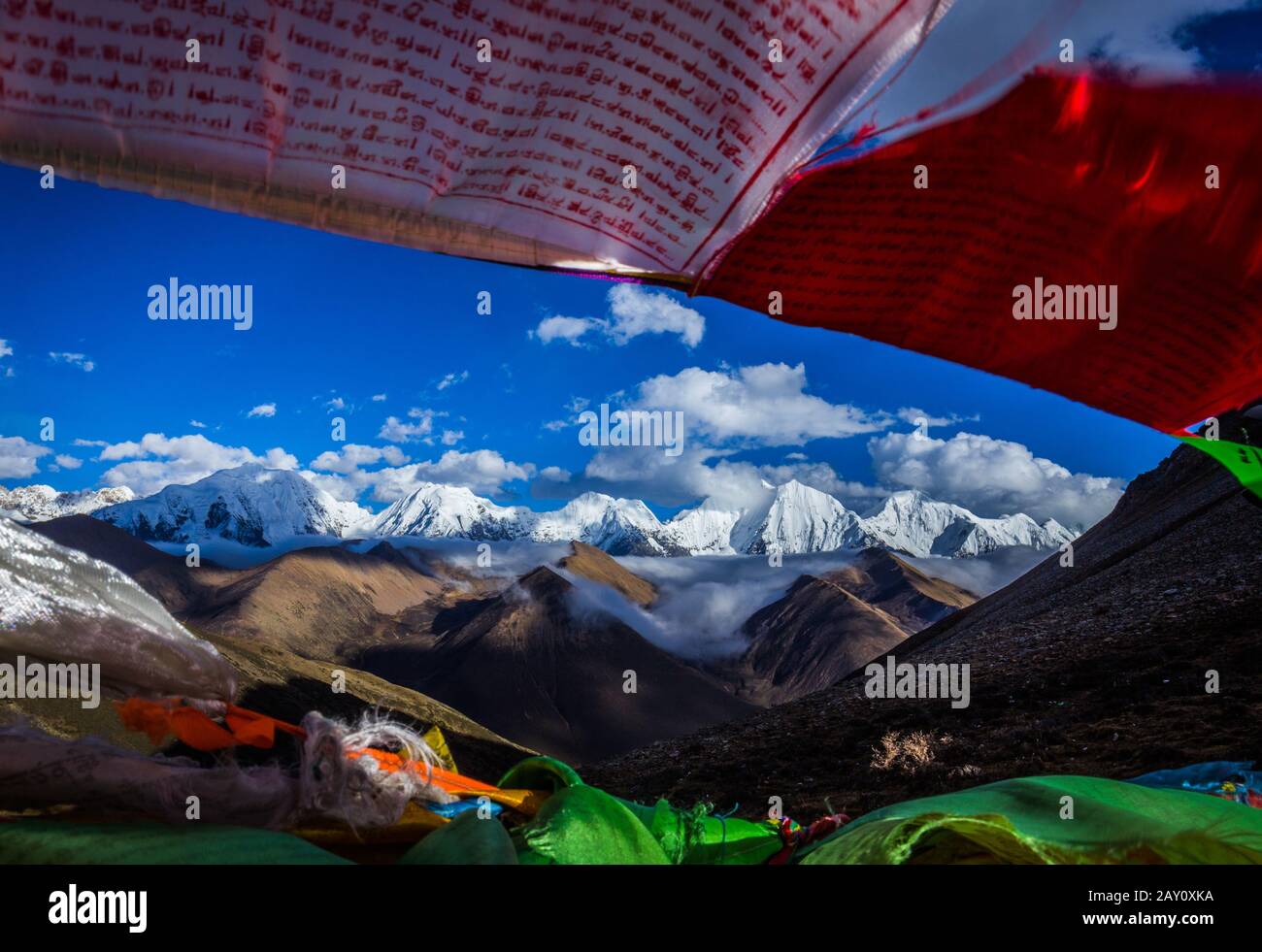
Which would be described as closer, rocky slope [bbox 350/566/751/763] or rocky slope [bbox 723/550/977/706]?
rocky slope [bbox 350/566/751/763]

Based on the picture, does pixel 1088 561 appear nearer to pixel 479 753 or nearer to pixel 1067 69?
pixel 479 753

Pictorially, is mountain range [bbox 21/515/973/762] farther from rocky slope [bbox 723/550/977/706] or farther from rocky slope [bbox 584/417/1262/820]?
rocky slope [bbox 584/417/1262/820]

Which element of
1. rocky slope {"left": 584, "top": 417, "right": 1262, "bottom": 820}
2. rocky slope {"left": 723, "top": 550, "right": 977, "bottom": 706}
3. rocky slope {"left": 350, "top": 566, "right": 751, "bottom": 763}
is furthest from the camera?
rocky slope {"left": 723, "top": 550, "right": 977, "bottom": 706}

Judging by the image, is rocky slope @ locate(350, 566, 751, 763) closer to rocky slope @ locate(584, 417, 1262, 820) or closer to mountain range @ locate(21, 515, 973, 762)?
mountain range @ locate(21, 515, 973, 762)

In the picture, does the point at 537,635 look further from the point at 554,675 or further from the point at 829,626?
the point at 829,626

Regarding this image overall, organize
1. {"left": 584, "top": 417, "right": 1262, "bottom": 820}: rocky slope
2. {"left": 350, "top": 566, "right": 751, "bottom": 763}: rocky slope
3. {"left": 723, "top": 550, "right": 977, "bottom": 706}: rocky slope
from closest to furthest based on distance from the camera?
{"left": 584, "top": 417, "right": 1262, "bottom": 820}: rocky slope
{"left": 350, "top": 566, "right": 751, "bottom": 763}: rocky slope
{"left": 723, "top": 550, "right": 977, "bottom": 706}: rocky slope

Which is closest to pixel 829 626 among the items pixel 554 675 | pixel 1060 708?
pixel 554 675

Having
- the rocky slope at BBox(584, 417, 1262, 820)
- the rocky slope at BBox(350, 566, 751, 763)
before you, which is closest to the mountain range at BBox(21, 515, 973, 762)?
the rocky slope at BBox(350, 566, 751, 763)

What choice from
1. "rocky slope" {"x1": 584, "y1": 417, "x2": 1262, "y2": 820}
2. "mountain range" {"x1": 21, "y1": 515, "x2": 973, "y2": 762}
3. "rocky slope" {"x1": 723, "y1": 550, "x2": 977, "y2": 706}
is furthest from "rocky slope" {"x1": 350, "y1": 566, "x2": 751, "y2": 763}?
"rocky slope" {"x1": 584, "y1": 417, "x2": 1262, "y2": 820}

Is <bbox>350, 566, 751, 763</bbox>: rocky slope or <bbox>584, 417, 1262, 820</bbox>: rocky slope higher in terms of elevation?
<bbox>584, 417, 1262, 820</bbox>: rocky slope

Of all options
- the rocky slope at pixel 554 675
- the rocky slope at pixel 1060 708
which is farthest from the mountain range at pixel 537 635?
the rocky slope at pixel 1060 708

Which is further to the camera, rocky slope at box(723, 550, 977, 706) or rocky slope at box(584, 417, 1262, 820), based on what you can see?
rocky slope at box(723, 550, 977, 706)

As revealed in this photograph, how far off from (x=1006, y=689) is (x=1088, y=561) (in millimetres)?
13135
